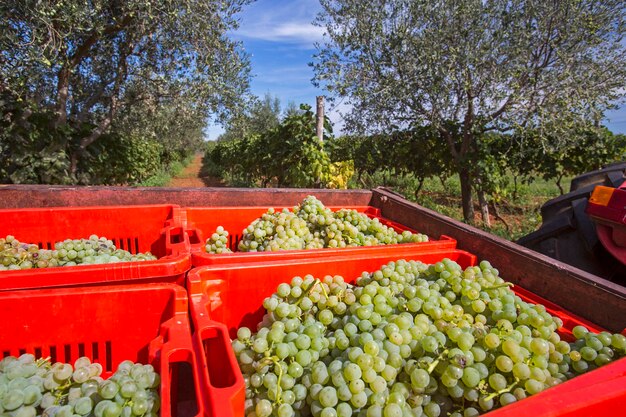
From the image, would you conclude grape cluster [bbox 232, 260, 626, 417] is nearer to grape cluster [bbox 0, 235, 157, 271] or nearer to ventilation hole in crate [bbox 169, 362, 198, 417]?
ventilation hole in crate [bbox 169, 362, 198, 417]

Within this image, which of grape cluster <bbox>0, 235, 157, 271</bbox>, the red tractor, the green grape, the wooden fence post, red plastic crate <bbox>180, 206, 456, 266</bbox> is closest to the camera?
the green grape

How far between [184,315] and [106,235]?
1.35 meters

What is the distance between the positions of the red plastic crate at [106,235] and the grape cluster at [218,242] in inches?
10.2

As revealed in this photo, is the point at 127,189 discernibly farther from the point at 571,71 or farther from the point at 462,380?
the point at 571,71

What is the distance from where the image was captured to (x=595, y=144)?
8766 millimetres

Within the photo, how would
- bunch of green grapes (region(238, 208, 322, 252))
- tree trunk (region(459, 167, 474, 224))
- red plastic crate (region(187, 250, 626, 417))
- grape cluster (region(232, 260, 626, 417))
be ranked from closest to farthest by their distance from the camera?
red plastic crate (region(187, 250, 626, 417)) → grape cluster (region(232, 260, 626, 417)) → bunch of green grapes (region(238, 208, 322, 252)) → tree trunk (region(459, 167, 474, 224))

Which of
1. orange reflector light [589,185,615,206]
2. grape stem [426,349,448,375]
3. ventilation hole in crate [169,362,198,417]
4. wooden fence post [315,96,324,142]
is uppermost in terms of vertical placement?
wooden fence post [315,96,324,142]

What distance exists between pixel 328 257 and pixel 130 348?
856 mm

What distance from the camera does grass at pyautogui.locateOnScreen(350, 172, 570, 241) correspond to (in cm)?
809

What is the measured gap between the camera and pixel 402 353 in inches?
42.9

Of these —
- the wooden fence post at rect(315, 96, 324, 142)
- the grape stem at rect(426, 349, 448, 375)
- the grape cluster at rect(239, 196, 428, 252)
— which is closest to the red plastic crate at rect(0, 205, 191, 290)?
the grape cluster at rect(239, 196, 428, 252)

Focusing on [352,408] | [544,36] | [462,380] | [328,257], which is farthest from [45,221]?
[544,36]

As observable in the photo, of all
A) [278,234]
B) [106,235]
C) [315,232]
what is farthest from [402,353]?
[106,235]

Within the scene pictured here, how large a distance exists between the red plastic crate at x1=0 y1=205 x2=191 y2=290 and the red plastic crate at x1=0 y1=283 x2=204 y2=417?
0.12m
